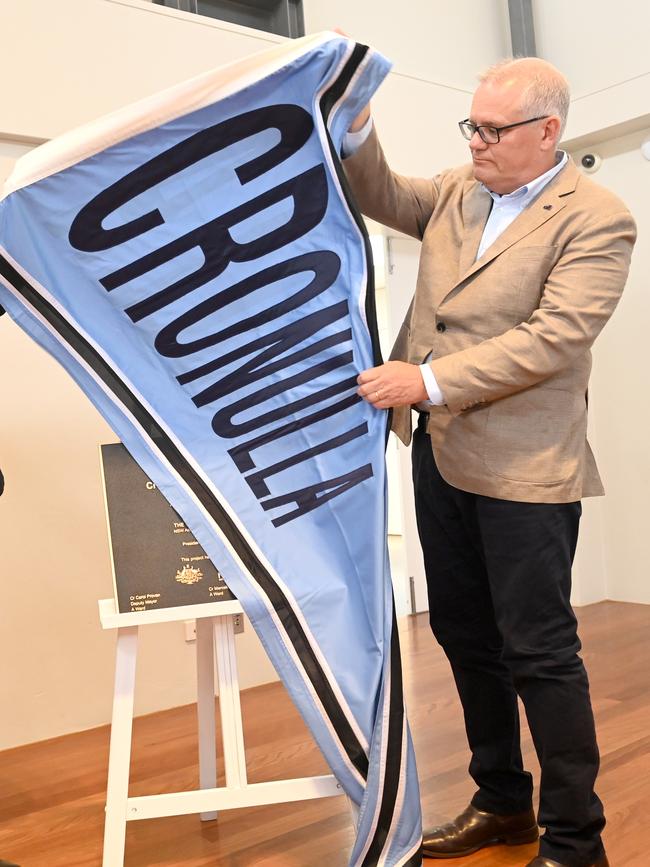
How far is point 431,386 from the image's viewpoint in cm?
171

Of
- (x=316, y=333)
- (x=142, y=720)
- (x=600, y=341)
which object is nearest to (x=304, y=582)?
(x=316, y=333)

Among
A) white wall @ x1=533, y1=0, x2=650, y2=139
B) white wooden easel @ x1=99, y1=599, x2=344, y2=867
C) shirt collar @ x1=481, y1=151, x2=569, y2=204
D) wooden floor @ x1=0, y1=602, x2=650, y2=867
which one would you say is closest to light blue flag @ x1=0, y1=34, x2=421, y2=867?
white wooden easel @ x1=99, y1=599, x2=344, y2=867

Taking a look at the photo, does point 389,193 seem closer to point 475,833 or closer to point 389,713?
point 389,713

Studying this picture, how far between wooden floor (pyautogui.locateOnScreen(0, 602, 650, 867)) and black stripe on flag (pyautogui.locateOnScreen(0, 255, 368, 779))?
47 cm

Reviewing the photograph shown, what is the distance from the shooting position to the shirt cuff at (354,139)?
170cm

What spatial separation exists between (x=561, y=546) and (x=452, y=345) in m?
0.43

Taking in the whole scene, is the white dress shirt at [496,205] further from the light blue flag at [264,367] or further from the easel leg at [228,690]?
the easel leg at [228,690]

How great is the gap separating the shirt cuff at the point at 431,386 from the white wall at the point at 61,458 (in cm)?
165

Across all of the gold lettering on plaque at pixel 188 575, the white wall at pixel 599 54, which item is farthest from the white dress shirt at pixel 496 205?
the white wall at pixel 599 54

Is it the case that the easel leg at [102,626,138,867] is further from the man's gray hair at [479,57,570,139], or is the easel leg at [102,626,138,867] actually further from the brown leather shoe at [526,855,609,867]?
the man's gray hair at [479,57,570,139]

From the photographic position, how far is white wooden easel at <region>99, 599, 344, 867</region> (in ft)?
5.74

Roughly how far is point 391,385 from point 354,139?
460 millimetres

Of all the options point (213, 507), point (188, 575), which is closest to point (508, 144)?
point (213, 507)

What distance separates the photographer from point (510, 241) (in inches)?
69.0
